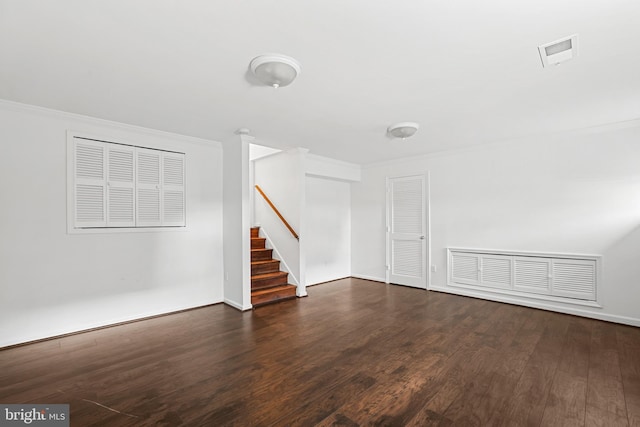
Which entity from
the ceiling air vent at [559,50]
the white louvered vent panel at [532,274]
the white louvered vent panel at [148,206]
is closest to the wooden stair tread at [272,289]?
the white louvered vent panel at [148,206]

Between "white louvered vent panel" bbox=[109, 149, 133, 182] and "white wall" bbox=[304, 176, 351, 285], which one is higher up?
"white louvered vent panel" bbox=[109, 149, 133, 182]

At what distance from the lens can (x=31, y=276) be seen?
10.1ft

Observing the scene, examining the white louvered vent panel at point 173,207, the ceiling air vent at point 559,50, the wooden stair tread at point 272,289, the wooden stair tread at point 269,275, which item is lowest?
the wooden stair tread at point 272,289

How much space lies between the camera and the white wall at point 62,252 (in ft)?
9.82

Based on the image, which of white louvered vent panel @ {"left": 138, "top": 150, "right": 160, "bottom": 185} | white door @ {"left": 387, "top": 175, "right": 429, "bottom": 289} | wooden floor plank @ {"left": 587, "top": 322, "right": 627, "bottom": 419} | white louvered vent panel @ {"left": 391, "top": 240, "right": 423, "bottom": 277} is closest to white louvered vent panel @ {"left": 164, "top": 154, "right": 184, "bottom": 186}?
white louvered vent panel @ {"left": 138, "top": 150, "right": 160, "bottom": 185}

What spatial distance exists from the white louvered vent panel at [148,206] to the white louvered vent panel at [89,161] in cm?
50

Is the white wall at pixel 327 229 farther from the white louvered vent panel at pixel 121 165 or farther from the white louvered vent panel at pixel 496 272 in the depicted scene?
the white louvered vent panel at pixel 121 165

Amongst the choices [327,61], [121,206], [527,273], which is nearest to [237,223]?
[121,206]

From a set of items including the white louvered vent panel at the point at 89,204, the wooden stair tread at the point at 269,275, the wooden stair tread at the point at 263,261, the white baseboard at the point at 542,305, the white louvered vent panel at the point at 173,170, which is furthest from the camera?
the wooden stair tread at the point at 263,261

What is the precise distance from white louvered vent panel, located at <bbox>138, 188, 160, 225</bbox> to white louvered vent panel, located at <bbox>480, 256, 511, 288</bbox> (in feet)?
16.5

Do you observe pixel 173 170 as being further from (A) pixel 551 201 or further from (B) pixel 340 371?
(A) pixel 551 201

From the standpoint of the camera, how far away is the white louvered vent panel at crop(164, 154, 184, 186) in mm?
4047

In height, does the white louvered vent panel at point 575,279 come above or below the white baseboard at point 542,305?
above

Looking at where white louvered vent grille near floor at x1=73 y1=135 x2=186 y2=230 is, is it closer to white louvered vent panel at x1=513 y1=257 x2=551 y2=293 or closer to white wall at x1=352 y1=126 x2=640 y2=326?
white wall at x1=352 y1=126 x2=640 y2=326
